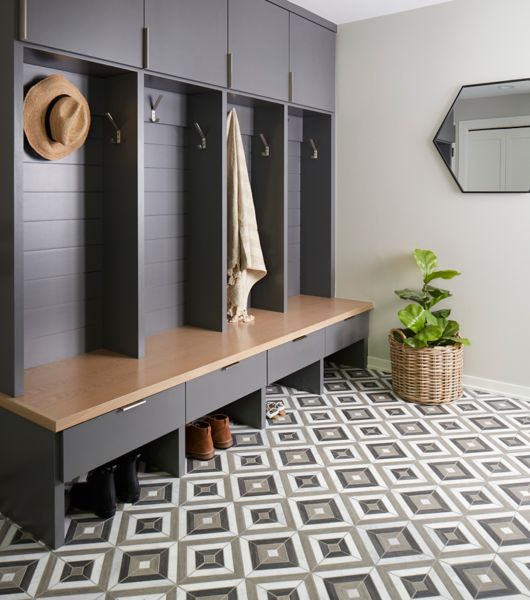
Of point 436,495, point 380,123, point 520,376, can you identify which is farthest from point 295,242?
point 436,495

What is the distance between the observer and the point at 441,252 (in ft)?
13.0

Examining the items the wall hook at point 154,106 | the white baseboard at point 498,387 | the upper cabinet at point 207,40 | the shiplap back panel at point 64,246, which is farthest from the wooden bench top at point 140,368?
the upper cabinet at point 207,40

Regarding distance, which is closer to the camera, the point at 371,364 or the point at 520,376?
the point at 520,376

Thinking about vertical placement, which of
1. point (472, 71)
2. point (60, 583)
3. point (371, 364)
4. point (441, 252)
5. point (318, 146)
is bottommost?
point (60, 583)

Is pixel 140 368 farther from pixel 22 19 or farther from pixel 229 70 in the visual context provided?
pixel 229 70

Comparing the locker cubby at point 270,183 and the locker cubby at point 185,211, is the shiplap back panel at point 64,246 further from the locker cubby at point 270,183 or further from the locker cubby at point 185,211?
the locker cubby at point 270,183

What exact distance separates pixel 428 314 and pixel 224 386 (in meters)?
1.40

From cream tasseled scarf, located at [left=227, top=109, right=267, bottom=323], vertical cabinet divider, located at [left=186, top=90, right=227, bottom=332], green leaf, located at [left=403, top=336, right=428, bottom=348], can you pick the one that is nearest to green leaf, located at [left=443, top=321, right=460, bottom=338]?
green leaf, located at [left=403, top=336, right=428, bottom=348]

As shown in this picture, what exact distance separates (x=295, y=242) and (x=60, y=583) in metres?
2.87

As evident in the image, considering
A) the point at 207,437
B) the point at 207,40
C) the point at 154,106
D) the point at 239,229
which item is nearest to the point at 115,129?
the point at 154,106

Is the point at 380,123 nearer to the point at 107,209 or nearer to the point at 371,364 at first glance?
the point at 371,364

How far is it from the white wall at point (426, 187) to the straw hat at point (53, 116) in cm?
213

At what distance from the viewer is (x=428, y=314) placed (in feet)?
12.0

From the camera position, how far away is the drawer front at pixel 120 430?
2201 mm
